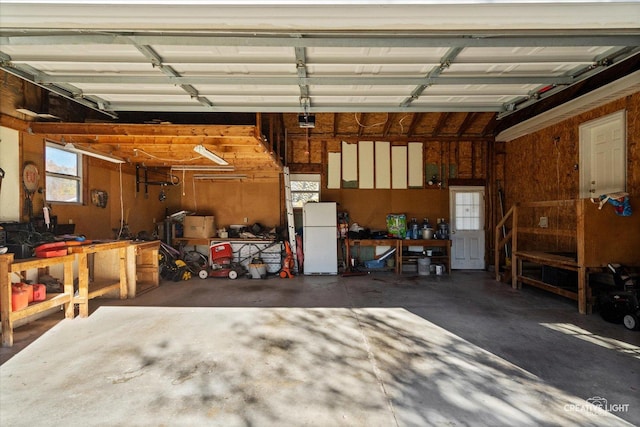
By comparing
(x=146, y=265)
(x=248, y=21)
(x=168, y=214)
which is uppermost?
(x=248, y=21)

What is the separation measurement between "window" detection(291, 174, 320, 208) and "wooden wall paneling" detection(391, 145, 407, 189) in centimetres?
213

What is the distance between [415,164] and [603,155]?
3806 millimetres

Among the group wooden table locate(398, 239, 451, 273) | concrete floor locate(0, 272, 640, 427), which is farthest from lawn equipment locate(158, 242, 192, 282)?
wooden table locate(398, 239, 451, 273)

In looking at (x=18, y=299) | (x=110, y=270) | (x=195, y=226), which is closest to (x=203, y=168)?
(x=195, y=226)

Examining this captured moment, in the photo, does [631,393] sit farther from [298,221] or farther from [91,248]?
[298,221]

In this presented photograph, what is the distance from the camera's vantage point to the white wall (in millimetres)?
3779

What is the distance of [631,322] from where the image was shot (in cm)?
369

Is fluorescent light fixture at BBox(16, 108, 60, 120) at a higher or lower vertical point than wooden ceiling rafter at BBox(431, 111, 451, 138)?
lower

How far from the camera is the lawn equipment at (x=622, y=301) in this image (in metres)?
3.69

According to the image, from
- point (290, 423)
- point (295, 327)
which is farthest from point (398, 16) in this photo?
point (295, 327)

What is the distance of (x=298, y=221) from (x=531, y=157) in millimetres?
6062

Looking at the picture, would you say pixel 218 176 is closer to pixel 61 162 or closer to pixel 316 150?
pixel 316 150

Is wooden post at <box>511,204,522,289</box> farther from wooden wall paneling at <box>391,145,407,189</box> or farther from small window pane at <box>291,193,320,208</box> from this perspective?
small window pane at <box>291,193,320,208</box>

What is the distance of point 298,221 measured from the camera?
815 cm
